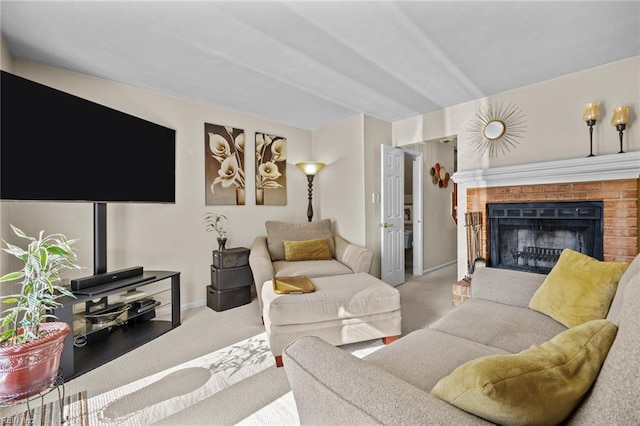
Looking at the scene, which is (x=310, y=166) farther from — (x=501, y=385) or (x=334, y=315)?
(x=501, y=385)

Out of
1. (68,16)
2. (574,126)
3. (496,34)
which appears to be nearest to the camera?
(68,16)

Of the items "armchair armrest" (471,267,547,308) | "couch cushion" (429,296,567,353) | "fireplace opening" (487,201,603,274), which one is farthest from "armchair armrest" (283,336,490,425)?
"fireplace opening" (487,201,603,274)

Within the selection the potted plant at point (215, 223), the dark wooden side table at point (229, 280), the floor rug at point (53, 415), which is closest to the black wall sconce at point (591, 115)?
the dark wooden side table at point (229, 280)

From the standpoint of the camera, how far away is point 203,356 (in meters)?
2.01

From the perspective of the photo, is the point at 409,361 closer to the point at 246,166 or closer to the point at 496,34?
the point at 496,34

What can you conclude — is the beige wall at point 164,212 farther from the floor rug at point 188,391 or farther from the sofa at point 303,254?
the floor rug at point 188,391

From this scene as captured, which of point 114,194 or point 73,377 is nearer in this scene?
point 73,377

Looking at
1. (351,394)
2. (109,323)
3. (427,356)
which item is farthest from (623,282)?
(109,323)

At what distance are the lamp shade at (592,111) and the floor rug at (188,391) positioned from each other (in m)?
2.65

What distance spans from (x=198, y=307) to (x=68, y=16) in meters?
2.63

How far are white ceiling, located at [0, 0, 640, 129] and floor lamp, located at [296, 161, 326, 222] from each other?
44.5 inches

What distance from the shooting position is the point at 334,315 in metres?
2.00

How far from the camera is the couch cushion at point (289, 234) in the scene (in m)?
3.25

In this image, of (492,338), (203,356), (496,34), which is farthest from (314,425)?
(496,34)
